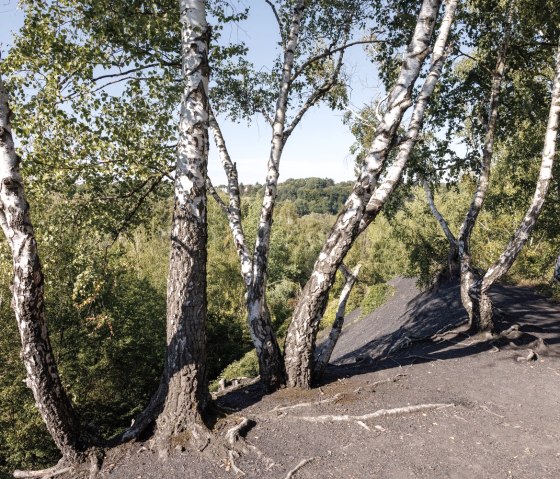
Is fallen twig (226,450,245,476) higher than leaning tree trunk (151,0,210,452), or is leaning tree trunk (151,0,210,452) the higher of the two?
leaning tree trunk (151,0,210,452)

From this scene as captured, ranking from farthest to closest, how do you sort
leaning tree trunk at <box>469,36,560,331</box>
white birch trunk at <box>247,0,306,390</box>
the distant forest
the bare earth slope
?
the distant forest → leaning tree trunk at <box>469,36,560,331</box> → white birch trunk at <box>247,0,306,390</box> → the bare earth slope

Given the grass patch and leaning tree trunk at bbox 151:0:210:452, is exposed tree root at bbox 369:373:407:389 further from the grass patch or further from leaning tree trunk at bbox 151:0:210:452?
the grass patch

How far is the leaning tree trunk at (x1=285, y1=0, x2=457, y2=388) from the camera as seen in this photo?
14.7 feet

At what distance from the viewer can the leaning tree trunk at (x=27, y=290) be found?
3.18 metres

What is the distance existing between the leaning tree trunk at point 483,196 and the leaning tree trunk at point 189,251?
580 centimetres

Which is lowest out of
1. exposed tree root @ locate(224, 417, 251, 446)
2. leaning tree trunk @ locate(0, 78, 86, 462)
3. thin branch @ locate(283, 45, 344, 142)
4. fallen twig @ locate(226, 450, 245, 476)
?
fallen twig @ locate(226, 450, 245, 476)

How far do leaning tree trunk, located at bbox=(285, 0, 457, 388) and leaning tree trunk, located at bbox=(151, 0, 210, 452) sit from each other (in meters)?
1.43

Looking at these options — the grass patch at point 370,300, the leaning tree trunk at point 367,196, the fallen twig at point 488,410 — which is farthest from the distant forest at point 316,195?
the fallen twig at point 488,410

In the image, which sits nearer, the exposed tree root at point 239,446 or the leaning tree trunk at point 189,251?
the exposed tree root at point 239,446

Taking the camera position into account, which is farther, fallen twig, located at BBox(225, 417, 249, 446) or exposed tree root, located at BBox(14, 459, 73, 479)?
fallen twig, located at BBox(225, 417, 249, 446)

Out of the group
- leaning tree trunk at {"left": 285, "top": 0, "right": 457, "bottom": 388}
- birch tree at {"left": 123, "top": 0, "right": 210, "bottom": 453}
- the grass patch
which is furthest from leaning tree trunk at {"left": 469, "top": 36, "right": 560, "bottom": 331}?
the grass patch

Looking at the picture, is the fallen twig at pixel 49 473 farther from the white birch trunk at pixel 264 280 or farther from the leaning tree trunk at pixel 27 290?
the white birch trunk at pixel 264 280

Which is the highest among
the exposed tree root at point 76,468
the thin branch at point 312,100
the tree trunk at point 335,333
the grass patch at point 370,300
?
the thin branch at point 312,100

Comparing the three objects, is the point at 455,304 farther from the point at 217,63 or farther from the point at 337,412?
the point at 217,63
